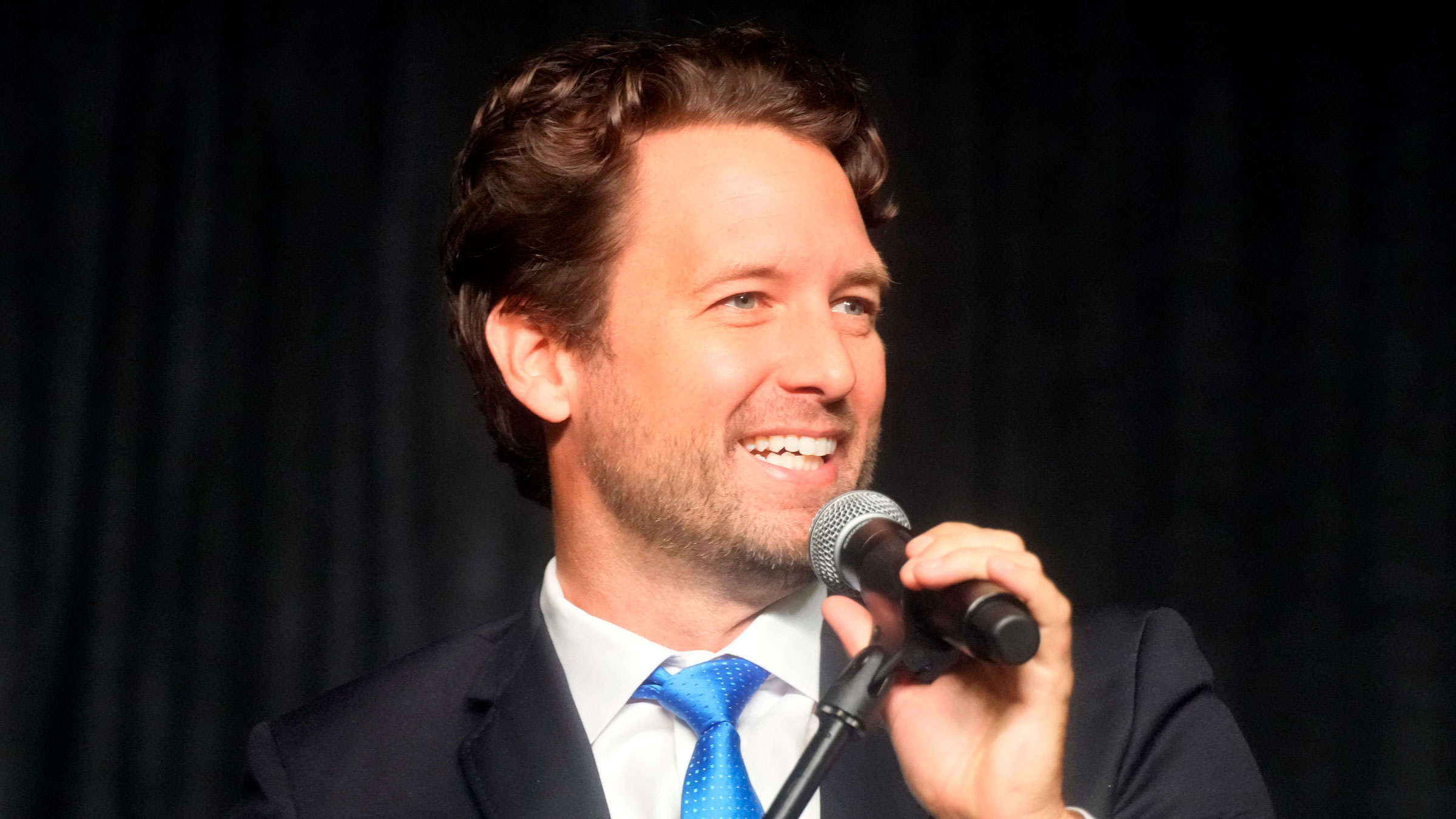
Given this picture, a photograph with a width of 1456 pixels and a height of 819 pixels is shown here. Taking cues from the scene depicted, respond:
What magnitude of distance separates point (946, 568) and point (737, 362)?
0.70m

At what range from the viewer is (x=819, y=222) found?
6.10 feet

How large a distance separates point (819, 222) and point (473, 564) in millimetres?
1198

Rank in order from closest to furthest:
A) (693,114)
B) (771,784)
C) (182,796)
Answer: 1. (771,784)
2. (693,114)
3. (182,796)

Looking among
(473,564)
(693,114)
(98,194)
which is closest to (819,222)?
(693,114)

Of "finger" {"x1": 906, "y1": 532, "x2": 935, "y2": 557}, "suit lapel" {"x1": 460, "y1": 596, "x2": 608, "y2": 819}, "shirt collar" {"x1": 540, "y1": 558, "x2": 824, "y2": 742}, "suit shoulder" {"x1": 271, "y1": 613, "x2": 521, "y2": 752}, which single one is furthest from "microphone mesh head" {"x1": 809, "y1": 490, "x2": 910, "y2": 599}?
"suit shoulder" {"x1": 271, "y1": 613, "x2": 521, "y2": 752}

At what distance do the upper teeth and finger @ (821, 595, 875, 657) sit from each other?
1.24 ft

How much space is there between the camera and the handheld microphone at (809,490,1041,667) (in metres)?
1.04

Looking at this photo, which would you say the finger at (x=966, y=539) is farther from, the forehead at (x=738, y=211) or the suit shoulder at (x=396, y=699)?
the suit shoulder at (x=396, y=699)

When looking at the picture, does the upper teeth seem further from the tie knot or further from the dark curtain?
the dark curtain

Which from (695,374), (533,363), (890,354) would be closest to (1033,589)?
(695,374)

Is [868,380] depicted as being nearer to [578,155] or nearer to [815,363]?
[815,363]

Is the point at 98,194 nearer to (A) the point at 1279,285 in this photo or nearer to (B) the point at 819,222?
(B) the point at 819,222

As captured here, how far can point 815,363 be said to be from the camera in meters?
1.74

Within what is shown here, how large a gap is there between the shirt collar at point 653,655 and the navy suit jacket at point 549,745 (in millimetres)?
26
